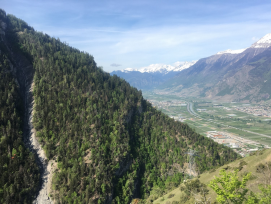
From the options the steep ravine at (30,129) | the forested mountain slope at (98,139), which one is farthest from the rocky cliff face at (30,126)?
the forested mountain slope at (98,139)

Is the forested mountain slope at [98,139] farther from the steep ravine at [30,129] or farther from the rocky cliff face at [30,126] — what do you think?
the steep ravine at [30,129]

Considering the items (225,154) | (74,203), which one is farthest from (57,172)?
(225,154)

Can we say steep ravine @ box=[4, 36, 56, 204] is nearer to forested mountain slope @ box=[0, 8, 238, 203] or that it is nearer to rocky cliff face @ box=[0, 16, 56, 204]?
rocky cliff face @ box=[0, 16, 56, 204]

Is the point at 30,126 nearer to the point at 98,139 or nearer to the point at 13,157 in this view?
the point at 13,157

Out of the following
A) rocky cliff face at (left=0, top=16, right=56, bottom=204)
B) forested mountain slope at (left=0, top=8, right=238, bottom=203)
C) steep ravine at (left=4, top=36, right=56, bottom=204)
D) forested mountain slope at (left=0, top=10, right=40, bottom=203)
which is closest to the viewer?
forested mountain slope at (left=0, top=10, right=40, bottom=203)

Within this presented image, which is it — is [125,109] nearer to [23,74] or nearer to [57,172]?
[57,172]

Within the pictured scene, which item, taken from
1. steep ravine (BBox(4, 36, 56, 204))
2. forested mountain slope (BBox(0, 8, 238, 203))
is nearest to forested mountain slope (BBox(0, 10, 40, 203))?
steep ravine (BBox(4, 36, 56, 204))
